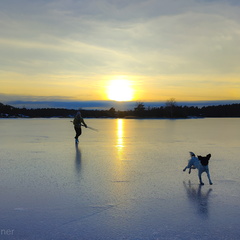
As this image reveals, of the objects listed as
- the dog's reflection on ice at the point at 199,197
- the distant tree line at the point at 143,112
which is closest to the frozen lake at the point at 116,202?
the dog's reflection on ice at the point at 199,197

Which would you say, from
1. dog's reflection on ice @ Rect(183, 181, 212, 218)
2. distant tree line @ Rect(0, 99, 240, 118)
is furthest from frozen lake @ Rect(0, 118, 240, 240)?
distant tree line @ Rect(0, 99, 240, 118)

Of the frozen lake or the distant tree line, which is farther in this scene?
the distant tree line

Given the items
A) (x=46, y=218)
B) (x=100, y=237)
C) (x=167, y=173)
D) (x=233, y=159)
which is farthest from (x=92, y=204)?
(x=233, y=159)

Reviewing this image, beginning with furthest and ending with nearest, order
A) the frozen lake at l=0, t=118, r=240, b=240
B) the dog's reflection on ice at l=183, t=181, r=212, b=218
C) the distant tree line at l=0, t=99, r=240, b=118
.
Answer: the distant tree line at l=0, t=99, r=240, b=118 < the dog's reflection on ice at l=183, t=181, r=212, b=218 < the frozen lake at l=0, t=118, r=240, b=240

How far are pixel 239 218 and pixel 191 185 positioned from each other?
4.92 feet

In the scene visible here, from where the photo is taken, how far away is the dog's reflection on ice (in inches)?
142

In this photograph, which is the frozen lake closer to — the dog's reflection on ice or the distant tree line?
the dog's reflection on ice

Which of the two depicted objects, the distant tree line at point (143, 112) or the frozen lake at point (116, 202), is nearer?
the frozen lake at point (116, 202)

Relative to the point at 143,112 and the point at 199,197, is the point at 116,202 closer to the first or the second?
the point at 199,197

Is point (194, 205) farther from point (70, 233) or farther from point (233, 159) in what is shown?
point (233, 159)

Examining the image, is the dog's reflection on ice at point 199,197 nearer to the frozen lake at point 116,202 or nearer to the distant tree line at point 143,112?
the frozen lake at point 116,202

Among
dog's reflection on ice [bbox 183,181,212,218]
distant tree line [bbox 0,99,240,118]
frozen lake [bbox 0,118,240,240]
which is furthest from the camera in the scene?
distant tree line [bbox 0,99,240,118]

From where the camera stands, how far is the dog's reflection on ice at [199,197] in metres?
3.60

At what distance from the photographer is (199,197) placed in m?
4.16
